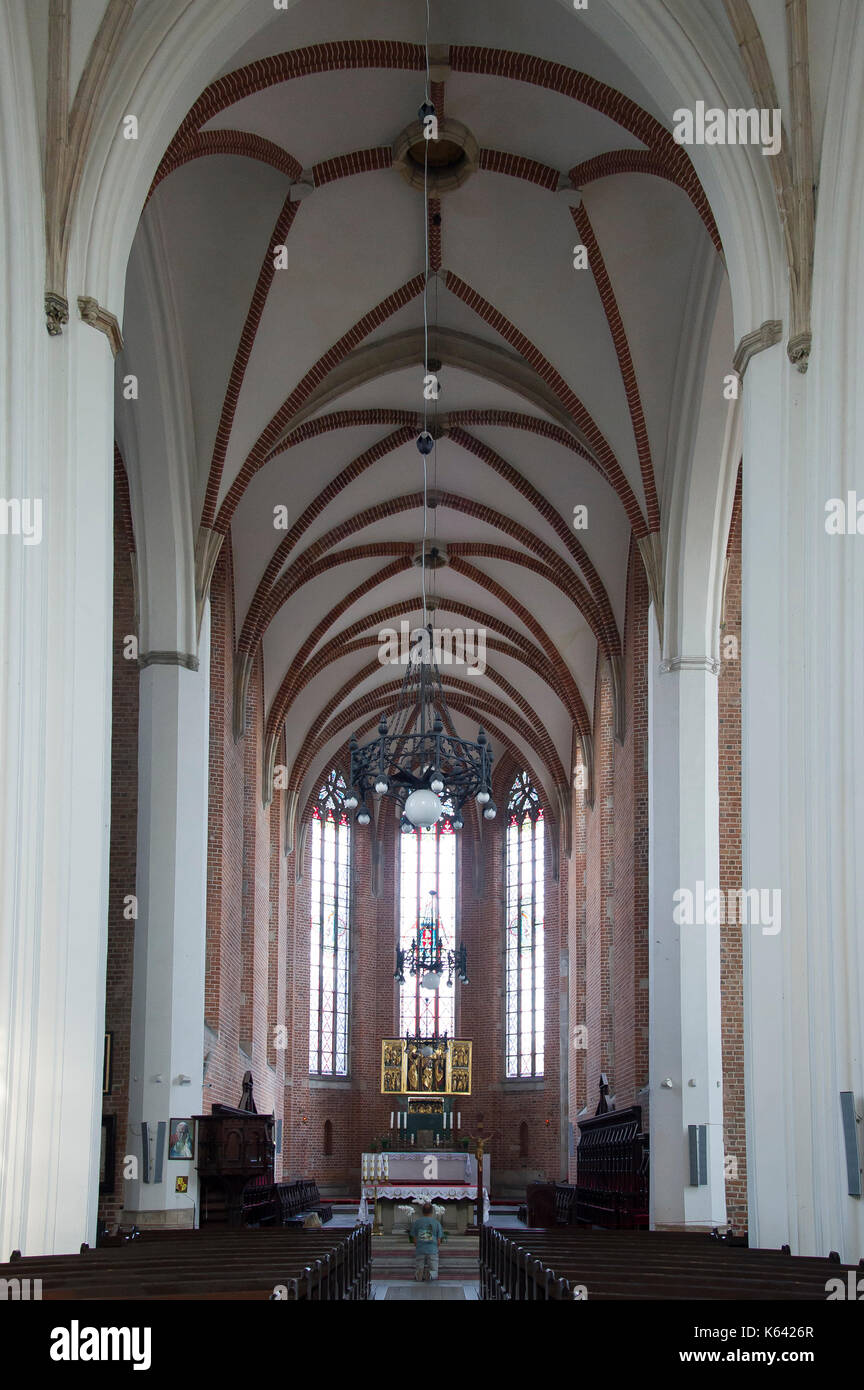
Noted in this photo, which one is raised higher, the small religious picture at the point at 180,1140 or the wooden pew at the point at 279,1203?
the small religious picture at the point at 180,1140

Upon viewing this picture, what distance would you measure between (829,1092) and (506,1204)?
73.1 ft

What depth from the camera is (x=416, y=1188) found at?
71.3 ft

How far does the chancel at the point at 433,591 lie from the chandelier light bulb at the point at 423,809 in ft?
0.45

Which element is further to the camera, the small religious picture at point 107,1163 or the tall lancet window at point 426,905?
the tall lancet window at point 426,905

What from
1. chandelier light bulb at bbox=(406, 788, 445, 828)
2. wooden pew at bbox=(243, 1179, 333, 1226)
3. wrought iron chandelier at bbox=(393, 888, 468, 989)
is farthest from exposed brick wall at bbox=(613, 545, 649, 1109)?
chandelier light bulb at bbox=(406, 788, 445, 828)

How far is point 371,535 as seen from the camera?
2239 cm

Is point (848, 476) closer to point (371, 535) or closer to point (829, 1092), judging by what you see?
point (829, 1092)

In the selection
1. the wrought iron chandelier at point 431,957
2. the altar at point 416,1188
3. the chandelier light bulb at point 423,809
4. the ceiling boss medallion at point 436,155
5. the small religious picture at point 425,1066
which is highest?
the ceiling boss medallion at point 436,155

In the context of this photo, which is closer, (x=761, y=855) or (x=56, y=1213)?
(x=56, y=1213)

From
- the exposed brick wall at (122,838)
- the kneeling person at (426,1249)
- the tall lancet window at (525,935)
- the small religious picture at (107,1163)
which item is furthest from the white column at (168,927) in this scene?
the tall lancet window at (525,935)

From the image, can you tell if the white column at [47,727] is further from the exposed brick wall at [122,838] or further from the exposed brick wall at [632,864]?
the exposed brick wall at [632,864]

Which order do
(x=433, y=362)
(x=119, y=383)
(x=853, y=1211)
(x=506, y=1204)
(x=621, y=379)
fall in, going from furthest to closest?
(x=506, y=1204) < (x=433, y=362) < (x=621, y=379) < (x=119, y=383) < (x=853, y=1211)

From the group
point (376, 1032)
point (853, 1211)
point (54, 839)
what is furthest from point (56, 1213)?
point (376, 1032)

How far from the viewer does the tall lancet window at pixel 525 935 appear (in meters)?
31.2
